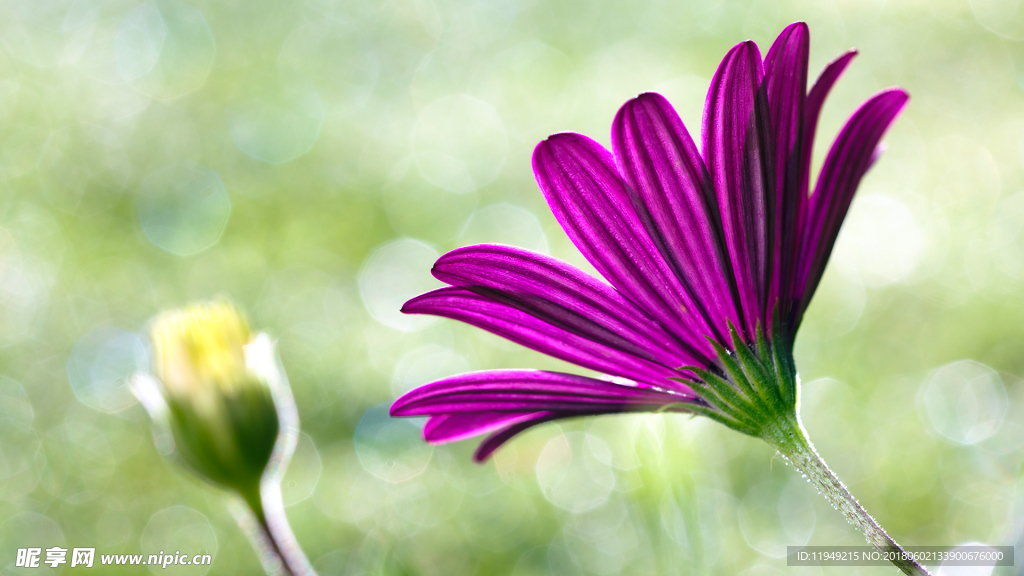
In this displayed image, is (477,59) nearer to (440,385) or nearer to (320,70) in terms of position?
(320,70)

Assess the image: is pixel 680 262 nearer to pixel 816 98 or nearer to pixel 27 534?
pixel 816 98

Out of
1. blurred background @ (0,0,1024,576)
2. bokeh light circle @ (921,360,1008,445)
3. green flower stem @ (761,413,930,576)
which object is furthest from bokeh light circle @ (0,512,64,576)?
bokeh light circle @ (921,360,1008,445)

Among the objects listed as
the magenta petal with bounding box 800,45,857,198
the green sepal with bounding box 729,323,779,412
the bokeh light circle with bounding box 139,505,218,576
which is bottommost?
the bokeh light circle with bounding box 139,505,218,576

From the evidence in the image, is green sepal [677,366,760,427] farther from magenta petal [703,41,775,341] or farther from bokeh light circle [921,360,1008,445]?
bokeh light circle [921,360,1008,445]

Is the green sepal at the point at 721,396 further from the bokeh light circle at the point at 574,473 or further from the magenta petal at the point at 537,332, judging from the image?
the bokeh light circle at the point at 574,473

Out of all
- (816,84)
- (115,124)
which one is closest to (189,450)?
(816,84)

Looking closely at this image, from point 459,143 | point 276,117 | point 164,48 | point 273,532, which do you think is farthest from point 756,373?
point 164,48

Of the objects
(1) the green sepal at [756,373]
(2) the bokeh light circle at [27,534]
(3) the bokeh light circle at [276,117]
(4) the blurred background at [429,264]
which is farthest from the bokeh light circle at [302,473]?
(3) the bokeh light circle at [276,117]
